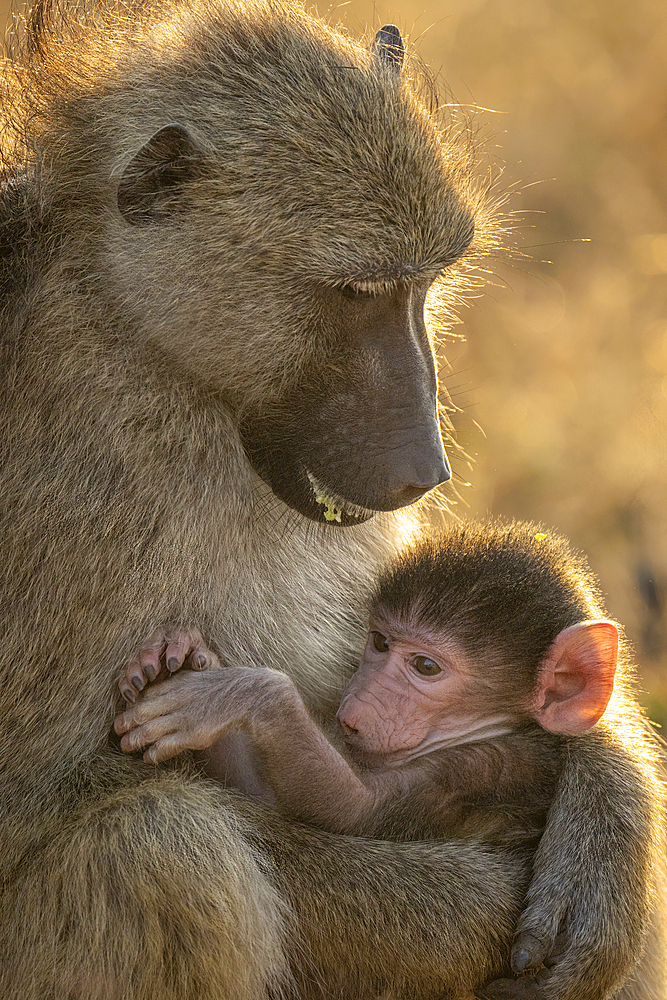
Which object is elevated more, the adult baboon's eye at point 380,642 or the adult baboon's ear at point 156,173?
the adult baboon's ear at point 156,173

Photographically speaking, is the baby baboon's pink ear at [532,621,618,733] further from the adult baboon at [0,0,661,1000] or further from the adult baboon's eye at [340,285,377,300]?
the adult baboon's eye at [340,285,377,300]

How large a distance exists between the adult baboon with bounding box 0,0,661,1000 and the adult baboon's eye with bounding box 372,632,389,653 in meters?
0.30

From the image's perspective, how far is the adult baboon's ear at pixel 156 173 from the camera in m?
1.93

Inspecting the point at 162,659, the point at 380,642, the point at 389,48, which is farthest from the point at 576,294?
the point at 162,659

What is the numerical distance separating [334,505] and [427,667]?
14.9 inches

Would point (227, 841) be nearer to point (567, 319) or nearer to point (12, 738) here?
point (12, 738)

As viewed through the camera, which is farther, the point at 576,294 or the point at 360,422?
the point at 576,294

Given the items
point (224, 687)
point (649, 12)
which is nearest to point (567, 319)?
point (649, 12)

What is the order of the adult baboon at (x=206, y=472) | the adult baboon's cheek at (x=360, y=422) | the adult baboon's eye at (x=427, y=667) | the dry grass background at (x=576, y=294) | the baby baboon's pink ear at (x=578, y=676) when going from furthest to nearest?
the dry grass background at (x=576, y=294)
the adult baboon's eye at (x=427, y=667)
the baby baboon's pink ear at (x=578, y=676)
the adult baboon's cheek at (x=360, y=422)
the adult baboon at (x=206, y=472)

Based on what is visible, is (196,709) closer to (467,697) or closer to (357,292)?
(467,697)

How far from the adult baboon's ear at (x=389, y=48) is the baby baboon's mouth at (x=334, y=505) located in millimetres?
814

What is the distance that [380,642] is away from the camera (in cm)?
228

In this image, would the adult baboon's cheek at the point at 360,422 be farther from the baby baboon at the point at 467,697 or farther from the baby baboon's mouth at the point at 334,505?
the baby baboon at the point at 467,697

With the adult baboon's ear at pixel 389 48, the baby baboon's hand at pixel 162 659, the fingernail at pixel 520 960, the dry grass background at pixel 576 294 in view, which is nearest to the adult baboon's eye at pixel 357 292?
the adult baboon's ear at pixel 389 48
